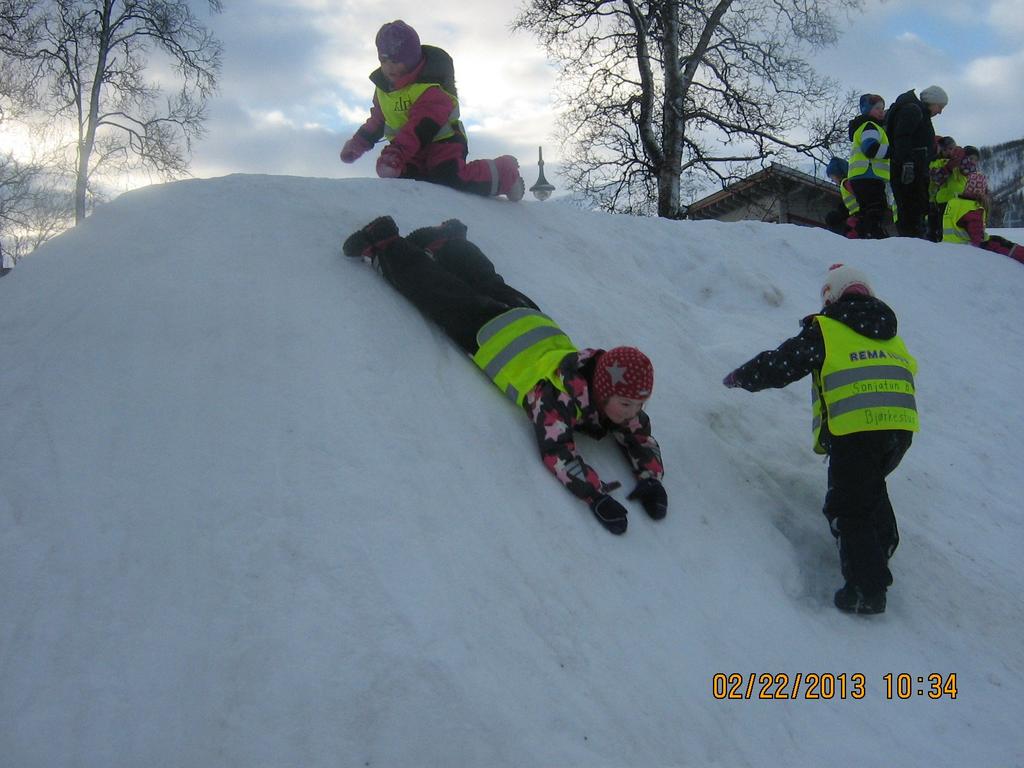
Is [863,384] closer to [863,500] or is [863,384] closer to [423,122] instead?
[863,500]

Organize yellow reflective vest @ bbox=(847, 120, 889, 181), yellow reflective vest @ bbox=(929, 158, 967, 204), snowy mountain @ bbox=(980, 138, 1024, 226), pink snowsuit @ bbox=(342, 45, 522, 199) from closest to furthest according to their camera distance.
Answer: pink snowsuit @ bbox=(342, 45, 522, 199) < yellow reflective vest @ bbox=(847, 120, 889, 181) < yellow reflective vest @ bbox=(929, 158, 967, 204) < snowy mountain @ bbox=(980, 138, 1024, 226)

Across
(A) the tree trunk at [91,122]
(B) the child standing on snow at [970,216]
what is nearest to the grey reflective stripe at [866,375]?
(B) the child standing on snow at [970,216]

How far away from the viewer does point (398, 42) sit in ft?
16.6

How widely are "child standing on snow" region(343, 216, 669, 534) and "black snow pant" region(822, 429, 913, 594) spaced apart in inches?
28.1

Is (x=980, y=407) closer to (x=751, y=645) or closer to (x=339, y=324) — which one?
(x=751, y=645)

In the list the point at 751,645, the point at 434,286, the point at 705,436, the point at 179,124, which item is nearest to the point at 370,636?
the point at 751,645

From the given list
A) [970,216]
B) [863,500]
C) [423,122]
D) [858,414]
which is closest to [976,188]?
[970,216]

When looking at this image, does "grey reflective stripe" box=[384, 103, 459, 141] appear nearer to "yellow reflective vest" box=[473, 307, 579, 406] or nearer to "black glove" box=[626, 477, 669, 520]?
"yellow reflective vest" box=[473, 307, 579, 406]

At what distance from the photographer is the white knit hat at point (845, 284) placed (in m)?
3.50

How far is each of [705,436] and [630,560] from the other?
46.2 inches

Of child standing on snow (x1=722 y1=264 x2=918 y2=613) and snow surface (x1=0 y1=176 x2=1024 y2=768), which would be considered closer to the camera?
snow surface (x1=0 y1=176 x2=1024 y2=768)

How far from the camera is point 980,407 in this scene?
5.09m
